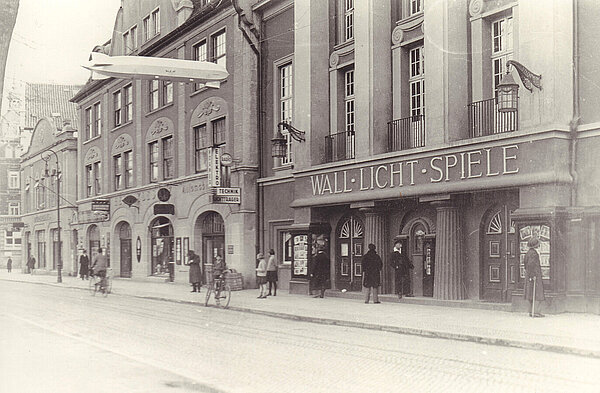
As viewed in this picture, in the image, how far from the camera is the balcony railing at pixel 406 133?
20.5 m

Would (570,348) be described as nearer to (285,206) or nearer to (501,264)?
(501,264)

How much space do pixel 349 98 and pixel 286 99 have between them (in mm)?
3759

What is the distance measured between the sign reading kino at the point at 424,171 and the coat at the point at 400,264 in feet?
6.63

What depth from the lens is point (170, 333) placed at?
13883mm

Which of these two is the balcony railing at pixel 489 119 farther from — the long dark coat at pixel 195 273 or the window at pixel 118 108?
the window at pixel 118 108

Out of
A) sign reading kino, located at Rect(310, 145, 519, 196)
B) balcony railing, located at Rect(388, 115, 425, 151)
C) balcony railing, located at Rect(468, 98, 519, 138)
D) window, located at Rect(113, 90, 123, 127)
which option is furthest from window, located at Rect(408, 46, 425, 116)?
window, located at Rect(113, 90, 123, 127)

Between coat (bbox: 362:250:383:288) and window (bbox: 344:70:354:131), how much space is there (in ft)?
17.4

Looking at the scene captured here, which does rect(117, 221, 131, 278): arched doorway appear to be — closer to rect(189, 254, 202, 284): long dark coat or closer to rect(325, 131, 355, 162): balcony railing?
rect(189, 254, 202, 284): long dark coat

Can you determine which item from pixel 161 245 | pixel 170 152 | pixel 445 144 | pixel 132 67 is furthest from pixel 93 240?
pixel 445 144

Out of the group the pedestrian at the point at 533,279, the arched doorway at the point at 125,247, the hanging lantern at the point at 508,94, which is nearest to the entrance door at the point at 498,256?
the pedestrian at the point at 533,279

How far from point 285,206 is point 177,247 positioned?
8.88 metres

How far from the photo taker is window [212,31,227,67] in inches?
1162

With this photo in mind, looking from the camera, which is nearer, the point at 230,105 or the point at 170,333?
the point at 170,333

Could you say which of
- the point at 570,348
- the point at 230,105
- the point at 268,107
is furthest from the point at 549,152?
the point at 230,105
